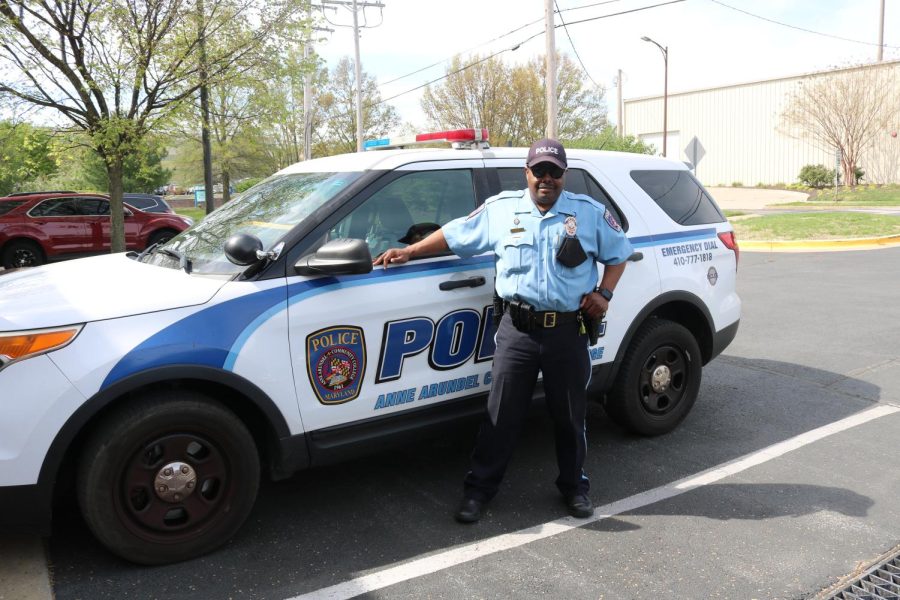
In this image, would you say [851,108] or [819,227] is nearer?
[819,227]

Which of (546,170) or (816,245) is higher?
(546,170)

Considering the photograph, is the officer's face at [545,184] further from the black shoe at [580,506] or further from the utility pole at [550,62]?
the utility pole at [550,62]

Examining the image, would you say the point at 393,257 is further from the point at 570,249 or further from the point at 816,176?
the point at 816,176

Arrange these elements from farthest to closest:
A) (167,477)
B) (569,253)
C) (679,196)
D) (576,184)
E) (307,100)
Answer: (307,100), (679,196), (576,184), (569,253), (167,477)

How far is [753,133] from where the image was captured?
47219 millimetres

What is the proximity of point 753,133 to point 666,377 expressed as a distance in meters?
47.6

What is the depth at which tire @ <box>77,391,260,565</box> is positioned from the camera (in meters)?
2.88

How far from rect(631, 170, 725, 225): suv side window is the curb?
11.9 meters

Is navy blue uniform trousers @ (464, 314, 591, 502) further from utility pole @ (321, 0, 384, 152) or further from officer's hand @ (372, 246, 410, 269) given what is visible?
utility pole @ (321, 0, 384, 152)

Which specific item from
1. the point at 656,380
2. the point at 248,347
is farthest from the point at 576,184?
the point at 248,347

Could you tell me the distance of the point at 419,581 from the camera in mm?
3039

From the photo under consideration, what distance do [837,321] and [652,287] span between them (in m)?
4.68

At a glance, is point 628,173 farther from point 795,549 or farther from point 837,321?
point 837,321

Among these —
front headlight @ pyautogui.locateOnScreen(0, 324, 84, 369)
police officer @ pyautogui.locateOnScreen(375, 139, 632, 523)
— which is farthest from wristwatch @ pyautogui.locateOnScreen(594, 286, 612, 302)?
front headlight @ pyautogui.locateOnScreen(0, 324, 84, 369)
